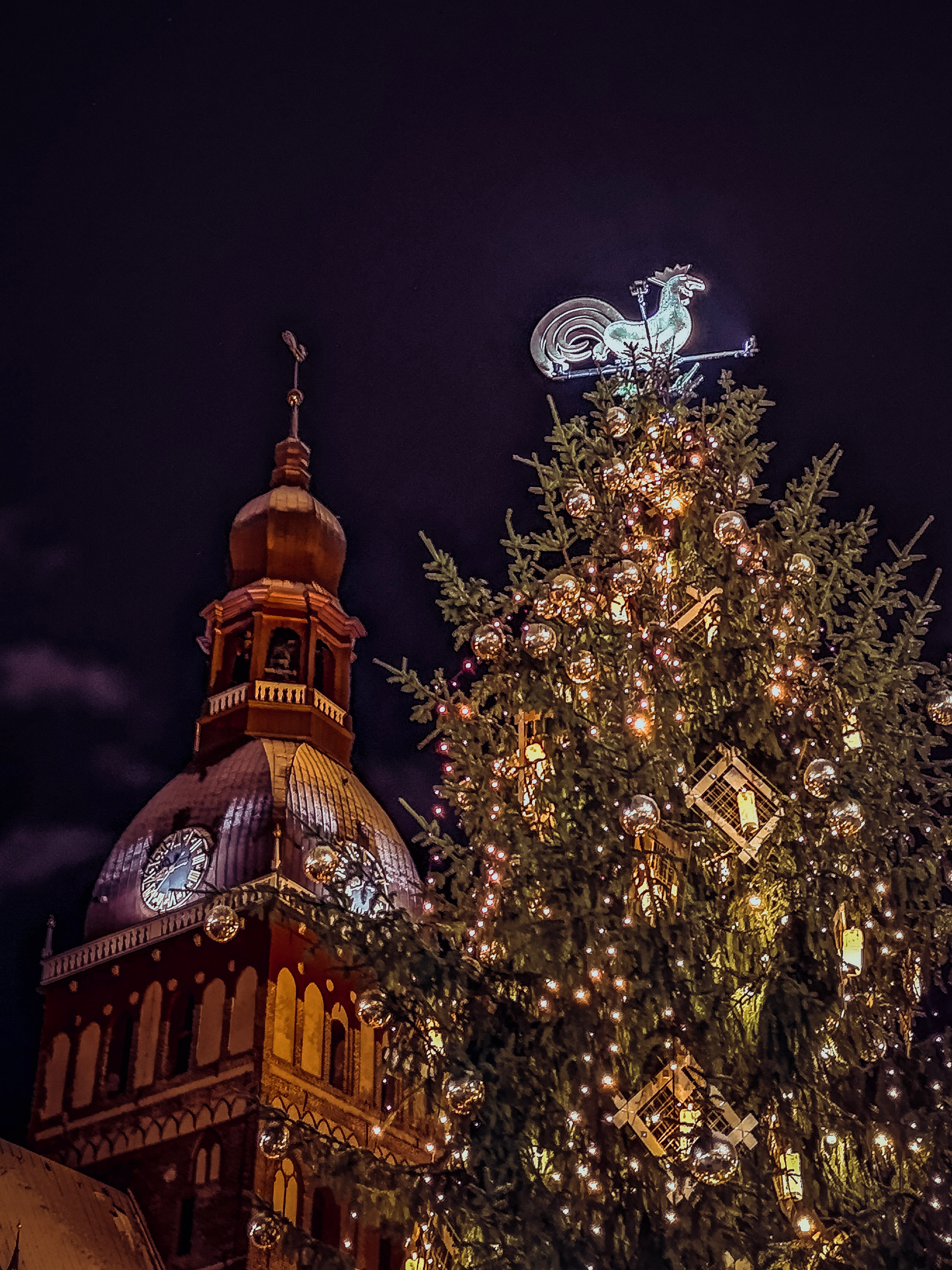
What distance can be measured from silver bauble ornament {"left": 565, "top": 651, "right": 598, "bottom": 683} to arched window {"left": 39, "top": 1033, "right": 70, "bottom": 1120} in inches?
862

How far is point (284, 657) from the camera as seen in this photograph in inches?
1337

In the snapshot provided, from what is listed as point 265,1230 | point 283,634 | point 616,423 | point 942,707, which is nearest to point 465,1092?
point 265,1230

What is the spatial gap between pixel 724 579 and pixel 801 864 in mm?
1880

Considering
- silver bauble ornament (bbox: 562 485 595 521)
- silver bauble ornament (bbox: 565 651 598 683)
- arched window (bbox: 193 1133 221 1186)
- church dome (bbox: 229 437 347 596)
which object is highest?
church dome (bbox: 229 437 347 596)

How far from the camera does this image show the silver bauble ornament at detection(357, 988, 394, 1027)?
8.71 metres

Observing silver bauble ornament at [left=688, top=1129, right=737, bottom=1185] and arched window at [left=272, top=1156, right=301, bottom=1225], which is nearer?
silver bauble ornament at [left=688, top=1129, right=737, bottom=1185]

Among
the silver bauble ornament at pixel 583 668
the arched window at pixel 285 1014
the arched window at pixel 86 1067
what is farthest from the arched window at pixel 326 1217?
the silver bauble ornament at pixel 583 668

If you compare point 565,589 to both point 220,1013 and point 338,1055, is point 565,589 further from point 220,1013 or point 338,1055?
point 338,1055

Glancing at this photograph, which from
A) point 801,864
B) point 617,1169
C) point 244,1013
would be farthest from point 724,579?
point 244,1013

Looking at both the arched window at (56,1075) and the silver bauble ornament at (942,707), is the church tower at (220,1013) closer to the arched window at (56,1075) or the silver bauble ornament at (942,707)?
the arched window at (56,1075)

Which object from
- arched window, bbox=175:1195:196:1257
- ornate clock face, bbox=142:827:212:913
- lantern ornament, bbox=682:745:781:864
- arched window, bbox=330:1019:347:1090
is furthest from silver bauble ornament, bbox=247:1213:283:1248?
ornate clock face, bbox=142:827:212:913

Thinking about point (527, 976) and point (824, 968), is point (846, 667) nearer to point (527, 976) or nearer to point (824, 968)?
point (824, 968)

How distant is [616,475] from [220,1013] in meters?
19.3

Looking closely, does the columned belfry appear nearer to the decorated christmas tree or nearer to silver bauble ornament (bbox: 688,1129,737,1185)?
the decorated christmas tree
